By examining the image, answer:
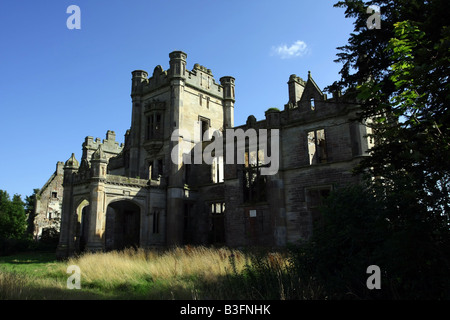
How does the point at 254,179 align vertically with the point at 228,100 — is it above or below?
below

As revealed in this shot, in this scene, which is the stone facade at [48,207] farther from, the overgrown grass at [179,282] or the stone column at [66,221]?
the overgrown grass at [179,282]

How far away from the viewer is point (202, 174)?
27.2 m

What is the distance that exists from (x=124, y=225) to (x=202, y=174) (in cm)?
723

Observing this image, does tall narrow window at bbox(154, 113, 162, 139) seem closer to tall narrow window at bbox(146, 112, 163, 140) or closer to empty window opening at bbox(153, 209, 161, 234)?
tall narrow window at bbox(146, 112, 163, 140)

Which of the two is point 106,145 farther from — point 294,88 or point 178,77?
point 294,88

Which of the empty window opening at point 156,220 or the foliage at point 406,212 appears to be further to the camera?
the empty window opening at point 156,220

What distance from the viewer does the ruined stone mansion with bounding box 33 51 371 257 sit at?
20703 millimetres

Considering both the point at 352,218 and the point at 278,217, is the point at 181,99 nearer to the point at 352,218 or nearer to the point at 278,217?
the point at 278,217

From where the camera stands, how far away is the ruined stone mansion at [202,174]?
20.7 meters

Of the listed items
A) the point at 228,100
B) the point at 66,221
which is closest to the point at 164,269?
the point at 66,221

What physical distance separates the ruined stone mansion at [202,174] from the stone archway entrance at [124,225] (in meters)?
0.08

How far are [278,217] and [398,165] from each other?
13011 millimetres

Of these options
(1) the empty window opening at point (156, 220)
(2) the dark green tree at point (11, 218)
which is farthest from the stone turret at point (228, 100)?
(2) the dark green tree at point (11, 218)
